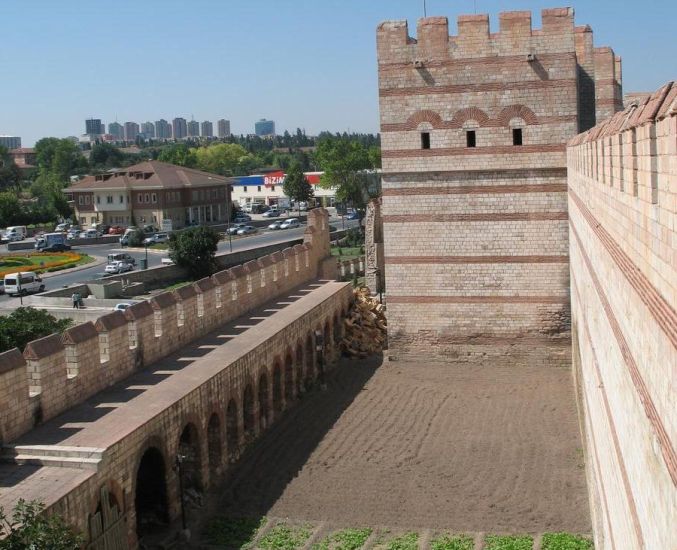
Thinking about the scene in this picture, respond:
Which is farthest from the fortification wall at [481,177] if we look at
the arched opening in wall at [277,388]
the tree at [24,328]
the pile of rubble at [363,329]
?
the tree at [24,328]

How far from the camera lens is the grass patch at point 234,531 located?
11.8m

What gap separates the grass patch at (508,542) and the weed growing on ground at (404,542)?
0.84 metres

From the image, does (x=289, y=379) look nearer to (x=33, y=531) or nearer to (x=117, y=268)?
(x=33, y=531)

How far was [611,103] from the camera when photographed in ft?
74.8

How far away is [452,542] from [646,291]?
7524mm

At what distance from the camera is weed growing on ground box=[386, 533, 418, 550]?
11.5 meters

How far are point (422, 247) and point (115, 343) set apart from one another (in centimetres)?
859

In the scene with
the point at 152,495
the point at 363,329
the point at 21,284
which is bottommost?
the point at 152,495

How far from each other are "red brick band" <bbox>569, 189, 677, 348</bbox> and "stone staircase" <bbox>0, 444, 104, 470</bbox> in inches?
232

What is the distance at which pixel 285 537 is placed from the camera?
1191cm

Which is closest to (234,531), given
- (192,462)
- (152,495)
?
(152,495)

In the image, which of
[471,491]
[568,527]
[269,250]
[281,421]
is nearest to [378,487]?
[471,491]

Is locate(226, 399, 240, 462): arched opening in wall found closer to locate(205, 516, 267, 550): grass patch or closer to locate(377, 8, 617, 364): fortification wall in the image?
locate(205, 516, 267, 550): grass patch

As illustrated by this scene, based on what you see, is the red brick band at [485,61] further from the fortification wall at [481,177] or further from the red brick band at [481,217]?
the red brick band at [481,217]
